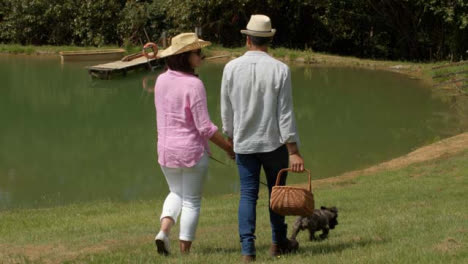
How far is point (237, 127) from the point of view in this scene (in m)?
4.57

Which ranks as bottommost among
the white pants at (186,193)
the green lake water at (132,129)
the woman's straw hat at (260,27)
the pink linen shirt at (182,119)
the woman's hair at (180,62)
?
the green lake water at (132,129)

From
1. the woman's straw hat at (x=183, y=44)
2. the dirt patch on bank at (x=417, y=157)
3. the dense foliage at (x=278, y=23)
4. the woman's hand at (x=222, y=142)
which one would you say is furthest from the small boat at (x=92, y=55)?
the woman's hand at (x=222, y=142)

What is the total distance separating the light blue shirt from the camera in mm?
4461

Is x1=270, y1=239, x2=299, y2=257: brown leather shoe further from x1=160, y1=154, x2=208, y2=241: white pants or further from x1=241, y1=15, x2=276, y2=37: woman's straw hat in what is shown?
x1=241, y1=15, x2=276, y2=37: woman's straw hat

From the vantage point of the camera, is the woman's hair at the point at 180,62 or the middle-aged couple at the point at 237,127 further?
the woman's hair at the point at 180,62

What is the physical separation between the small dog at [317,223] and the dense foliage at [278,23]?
20.7 m

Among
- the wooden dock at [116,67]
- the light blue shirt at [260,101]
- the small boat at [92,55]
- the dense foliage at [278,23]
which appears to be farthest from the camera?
the small boat at [92,55]

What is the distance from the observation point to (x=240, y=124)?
4547mm

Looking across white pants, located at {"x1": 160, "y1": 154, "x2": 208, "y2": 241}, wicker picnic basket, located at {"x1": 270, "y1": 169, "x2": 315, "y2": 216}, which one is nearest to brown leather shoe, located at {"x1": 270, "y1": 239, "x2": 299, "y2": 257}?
wicker picnic basket, located at {"x1": 270, "y1": 169, "x2": 315, "y2": 216}

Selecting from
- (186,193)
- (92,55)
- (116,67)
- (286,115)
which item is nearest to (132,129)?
(116,67)

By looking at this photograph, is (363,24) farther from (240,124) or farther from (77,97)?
(240,124)

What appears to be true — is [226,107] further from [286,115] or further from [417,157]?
[417,157]

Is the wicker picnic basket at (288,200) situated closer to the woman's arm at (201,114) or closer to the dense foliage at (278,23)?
the woman's arm at (201,114)

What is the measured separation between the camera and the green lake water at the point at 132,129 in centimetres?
1168
